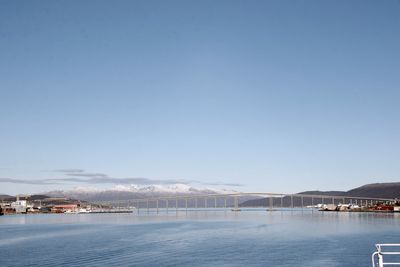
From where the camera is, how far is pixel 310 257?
44.1 meters

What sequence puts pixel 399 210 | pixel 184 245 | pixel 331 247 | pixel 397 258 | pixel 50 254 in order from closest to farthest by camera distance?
pixel 397 258
pixel 50 254
pixel 331 247
pixel 184 245
pixel 399 210

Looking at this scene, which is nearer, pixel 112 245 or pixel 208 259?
pixel 208 259

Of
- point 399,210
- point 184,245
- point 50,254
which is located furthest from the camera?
point 399,210

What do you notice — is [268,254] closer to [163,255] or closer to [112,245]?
[163,255]

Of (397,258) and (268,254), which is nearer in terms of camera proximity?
(397,258)

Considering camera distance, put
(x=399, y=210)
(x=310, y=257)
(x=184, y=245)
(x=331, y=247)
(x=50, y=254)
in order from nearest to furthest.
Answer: (x=310, y=257)
(x=50, y=254)
(x=331, y=247)
(x=184, y=245)
(x=399, y=210)

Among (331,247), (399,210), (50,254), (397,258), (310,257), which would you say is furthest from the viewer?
(399,210)

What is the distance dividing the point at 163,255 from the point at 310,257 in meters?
14.4

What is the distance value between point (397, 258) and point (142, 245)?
28353mm

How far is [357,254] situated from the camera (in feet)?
150

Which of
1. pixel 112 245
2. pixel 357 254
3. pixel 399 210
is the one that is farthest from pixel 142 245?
pixel 399 210

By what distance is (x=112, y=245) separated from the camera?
5550 centimetres

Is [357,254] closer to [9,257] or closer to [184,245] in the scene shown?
[184,245]

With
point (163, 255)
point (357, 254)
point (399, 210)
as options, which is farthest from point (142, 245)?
point (399, 210)
